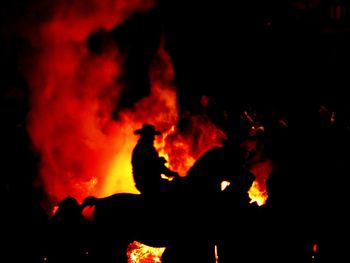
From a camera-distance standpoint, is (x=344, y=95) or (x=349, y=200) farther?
(x=344, y=95)

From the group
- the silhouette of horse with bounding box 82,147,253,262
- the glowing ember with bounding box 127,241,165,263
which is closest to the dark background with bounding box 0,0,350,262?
the silhouette of horse with bounding box 82,147,253,262

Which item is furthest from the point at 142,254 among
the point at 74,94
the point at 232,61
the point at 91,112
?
the point at 232,61

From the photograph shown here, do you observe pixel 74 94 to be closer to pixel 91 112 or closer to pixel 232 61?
pixel 91 112

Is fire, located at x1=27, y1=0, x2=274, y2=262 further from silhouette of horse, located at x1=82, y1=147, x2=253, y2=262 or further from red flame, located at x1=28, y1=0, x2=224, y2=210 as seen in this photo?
silhouette of horse, located at x1=82, y1=147, x2=253, y2=262

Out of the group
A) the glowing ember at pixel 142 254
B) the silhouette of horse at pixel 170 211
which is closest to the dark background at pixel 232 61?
the silhouette of horse at pixel 170 211

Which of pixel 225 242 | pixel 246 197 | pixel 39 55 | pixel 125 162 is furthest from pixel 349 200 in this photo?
pixel 39 55

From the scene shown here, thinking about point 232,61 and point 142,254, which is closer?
point 142,254

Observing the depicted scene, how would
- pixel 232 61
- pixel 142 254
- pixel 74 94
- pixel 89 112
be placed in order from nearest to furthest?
pixel 142 254
pixel 74 94
pixel 89 112
pixel 232 61

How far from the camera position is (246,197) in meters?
6.72

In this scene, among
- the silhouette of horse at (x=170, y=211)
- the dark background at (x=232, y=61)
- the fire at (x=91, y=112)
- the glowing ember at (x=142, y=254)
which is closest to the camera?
the silhouette of horse at (x=170, y=211)

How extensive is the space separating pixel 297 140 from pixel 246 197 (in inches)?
98.7

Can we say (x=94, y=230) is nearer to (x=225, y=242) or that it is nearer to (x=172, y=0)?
(x=225, y=242)

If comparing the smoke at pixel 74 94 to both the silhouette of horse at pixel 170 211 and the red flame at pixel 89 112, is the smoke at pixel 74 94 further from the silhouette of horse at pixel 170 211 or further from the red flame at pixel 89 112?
the silhouette of horse at pixel 170 211

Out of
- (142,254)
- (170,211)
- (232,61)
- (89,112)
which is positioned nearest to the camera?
(170,211)
